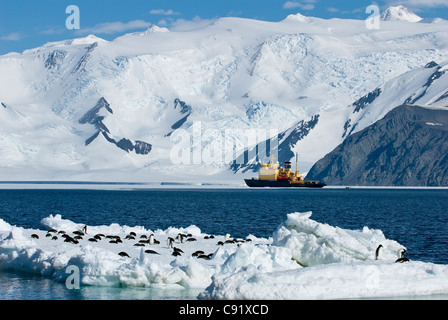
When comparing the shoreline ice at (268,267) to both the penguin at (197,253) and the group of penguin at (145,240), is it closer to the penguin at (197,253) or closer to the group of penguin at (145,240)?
the group of penguin at (145,240)

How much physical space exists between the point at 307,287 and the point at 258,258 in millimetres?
6033

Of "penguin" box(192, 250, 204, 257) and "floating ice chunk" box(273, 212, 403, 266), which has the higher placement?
"floating ice chunk" box(273, 212, 403, 266)

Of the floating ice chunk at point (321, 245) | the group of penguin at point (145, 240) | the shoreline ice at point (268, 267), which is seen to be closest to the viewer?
the shoreline ice at point (268, 267)

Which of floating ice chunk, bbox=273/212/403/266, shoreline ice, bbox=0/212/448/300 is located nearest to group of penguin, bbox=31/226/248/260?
shoreline ice, bbox=0/212/448/300

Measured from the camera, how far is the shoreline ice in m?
25.9

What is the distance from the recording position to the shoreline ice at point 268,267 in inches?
1021

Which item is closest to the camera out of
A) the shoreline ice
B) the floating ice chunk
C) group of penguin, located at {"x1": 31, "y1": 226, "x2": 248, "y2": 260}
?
the shoreline ice

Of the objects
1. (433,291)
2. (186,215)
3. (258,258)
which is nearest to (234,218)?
(186,215)

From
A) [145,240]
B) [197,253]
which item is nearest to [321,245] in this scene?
[197,253]

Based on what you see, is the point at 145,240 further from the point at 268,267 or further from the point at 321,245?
the point at 268,267

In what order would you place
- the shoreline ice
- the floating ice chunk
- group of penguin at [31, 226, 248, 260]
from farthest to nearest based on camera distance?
group of penguin at [31, 226, 248, 260]
the floating ice chunk
the shoreline ice

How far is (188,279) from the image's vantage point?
96.6ft

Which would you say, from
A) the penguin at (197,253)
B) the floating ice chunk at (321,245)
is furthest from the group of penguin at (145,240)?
the floating ice chunk at (321,245)

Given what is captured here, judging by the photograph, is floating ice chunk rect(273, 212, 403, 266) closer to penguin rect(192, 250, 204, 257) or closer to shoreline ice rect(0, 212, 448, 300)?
shoreline ice rect(0, 212, 448, 300)
